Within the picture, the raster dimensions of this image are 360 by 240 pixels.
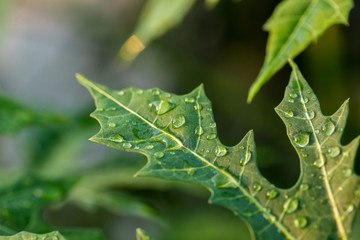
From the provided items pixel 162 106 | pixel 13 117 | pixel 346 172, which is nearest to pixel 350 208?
pixel 346 172

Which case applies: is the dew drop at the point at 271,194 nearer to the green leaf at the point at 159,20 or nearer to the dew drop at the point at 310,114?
the dew drop at the point at 310,114

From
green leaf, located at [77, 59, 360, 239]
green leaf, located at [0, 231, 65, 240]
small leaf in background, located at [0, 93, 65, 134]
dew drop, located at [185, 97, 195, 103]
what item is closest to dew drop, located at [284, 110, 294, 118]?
green leaf, located at [77, 59, 360, 239]

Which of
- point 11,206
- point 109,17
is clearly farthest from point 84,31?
point 11,206

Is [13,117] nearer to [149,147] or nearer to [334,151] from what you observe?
[149,147]

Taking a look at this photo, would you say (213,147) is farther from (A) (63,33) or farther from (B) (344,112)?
(A) (63,33)

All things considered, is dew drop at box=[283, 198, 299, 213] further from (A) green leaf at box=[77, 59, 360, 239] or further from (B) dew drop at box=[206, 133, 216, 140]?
(B) dew drop at box=[206, 133, 216, 140]

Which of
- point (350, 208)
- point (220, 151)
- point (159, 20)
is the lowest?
point (350, 208)
